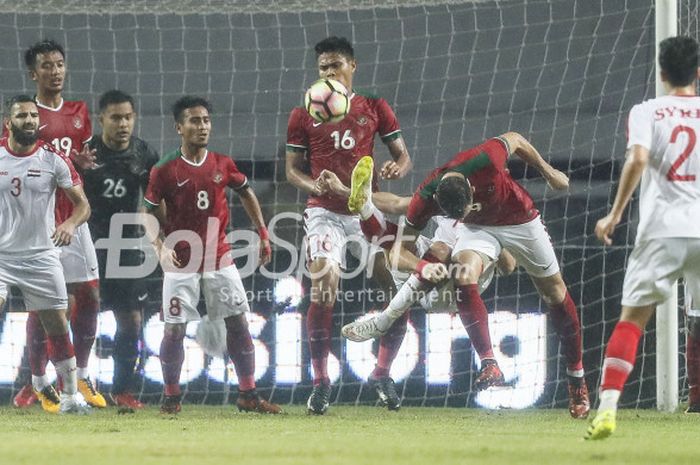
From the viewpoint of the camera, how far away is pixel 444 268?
812 cm

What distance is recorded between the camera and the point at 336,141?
8727mm

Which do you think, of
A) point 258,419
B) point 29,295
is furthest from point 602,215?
point 29,295

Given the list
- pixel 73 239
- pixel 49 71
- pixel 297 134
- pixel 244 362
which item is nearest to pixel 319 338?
pixel 244 362

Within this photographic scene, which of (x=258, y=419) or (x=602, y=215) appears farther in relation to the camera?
(x=602, y=215)

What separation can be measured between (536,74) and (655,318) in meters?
2.12

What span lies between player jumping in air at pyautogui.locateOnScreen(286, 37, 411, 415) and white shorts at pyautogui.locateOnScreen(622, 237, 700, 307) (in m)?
2.59

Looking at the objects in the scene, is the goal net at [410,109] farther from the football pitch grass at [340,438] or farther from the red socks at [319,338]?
the red socks at [319,338]

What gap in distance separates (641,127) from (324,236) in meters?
2.95

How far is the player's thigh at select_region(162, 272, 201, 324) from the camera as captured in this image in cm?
855

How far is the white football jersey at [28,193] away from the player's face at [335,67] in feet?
5.54

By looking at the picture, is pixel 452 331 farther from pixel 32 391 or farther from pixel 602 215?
pixel 32 391

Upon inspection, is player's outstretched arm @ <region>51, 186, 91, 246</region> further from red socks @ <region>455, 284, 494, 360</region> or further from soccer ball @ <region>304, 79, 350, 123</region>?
red socks @ <region>455, 284, 494, 360</region>

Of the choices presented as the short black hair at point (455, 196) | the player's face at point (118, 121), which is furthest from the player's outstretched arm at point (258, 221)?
the short black hair at point (455, 196)

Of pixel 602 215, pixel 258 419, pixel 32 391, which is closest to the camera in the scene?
pixel 258 419
